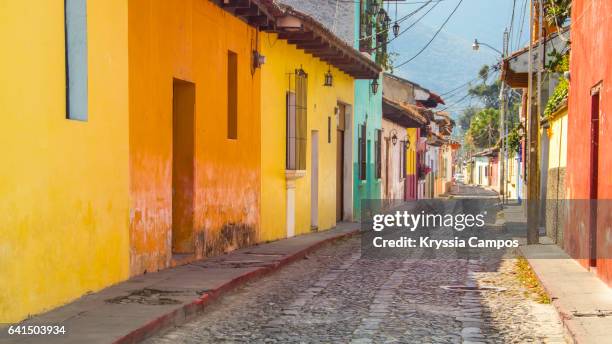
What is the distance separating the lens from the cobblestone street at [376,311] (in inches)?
328

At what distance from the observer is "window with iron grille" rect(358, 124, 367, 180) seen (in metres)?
27.8

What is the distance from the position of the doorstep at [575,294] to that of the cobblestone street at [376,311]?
0.63 ft

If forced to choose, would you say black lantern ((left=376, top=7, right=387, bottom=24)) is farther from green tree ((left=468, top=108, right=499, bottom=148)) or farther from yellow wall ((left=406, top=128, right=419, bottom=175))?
green tree ((left=468, top=108, right=499, bottom=148))

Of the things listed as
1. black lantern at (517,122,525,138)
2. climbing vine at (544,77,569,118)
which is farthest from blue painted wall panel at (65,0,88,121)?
black lantern at (517,122,525,138)

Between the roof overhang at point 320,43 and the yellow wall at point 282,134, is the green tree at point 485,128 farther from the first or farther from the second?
the yellow wall at point 282,134

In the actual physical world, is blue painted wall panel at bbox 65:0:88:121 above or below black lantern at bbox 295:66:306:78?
below

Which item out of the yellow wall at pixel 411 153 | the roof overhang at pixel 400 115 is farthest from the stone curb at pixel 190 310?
the yellow wall at pixel 411 153

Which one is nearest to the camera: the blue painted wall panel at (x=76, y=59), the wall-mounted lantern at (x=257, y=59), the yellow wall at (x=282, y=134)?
the blue painted wall panel at (x=76, y=59)

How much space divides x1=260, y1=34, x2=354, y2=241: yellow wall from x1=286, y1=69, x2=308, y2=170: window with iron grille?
23 centimetres

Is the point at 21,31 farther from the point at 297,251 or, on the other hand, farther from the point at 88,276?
the point at 297,251

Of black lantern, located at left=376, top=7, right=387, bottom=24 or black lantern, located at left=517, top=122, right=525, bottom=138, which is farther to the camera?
black lantern, located at left=517, top=122, right=525, bottom=138

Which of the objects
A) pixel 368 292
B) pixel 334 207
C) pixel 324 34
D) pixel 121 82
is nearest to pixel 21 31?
pixel 121 82

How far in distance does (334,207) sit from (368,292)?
13.0 meters

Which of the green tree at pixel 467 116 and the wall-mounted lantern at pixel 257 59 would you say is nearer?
the wall-mounted lantern at pixel 257 59
